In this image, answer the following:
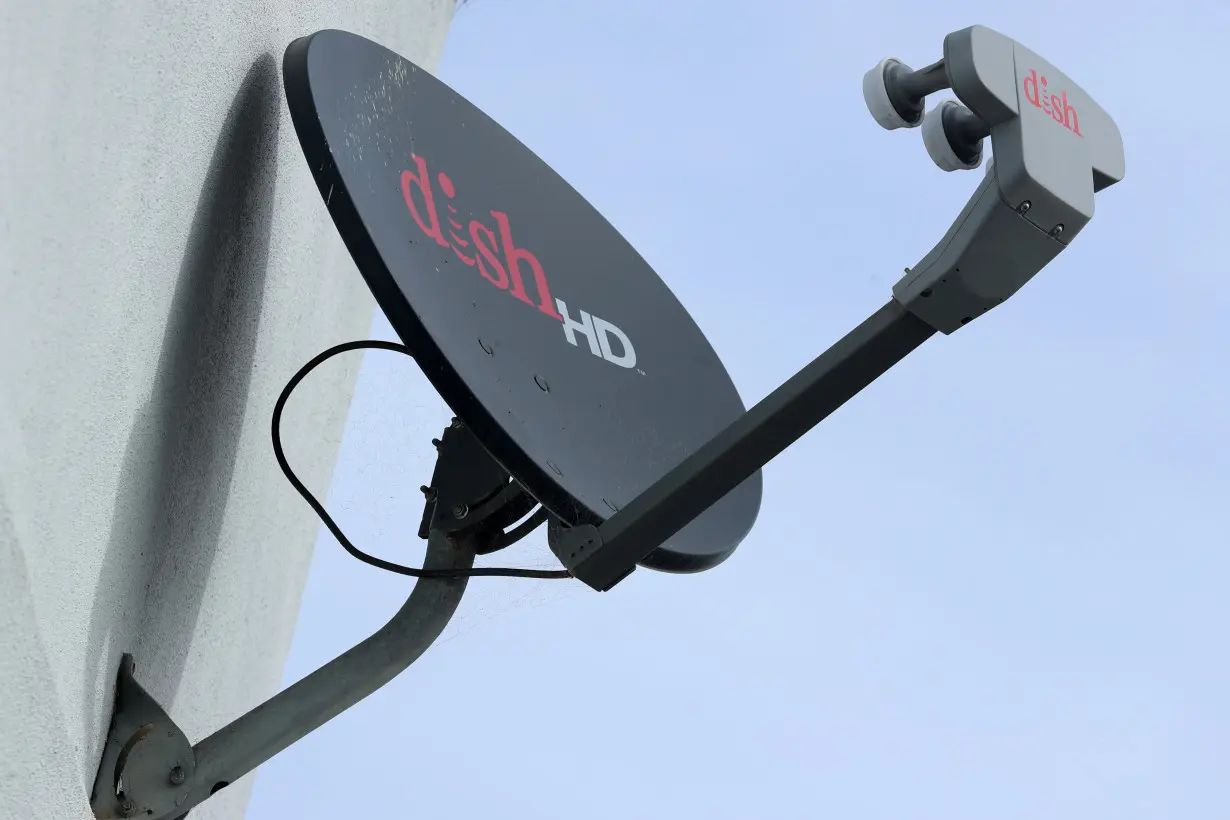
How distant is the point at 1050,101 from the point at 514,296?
67 cm

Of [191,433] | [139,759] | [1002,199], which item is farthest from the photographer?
[191,433]

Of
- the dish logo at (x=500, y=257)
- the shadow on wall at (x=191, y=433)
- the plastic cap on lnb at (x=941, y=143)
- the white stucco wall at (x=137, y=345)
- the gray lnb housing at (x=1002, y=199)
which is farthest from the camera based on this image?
the dish logo at (x=500, y=257)

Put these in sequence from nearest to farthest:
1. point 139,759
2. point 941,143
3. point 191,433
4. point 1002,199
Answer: point 1002,199
point 941,143
point 139,759
point 191,433

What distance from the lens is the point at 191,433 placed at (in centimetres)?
187

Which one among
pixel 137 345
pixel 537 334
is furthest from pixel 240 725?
pixel 537 334

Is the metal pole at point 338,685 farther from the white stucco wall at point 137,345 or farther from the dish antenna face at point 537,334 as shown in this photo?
the white stucco wall at point 137,345

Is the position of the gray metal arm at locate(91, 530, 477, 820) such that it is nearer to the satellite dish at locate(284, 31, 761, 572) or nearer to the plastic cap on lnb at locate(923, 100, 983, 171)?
the satellite dish at locate(284, 31, 761, 572)

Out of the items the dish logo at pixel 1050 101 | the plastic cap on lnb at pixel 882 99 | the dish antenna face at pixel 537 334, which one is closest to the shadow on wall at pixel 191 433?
the dish antenna face at pixel 537 334

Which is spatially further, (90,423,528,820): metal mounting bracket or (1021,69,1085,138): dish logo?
(90,423,528,820): metal mounting bracket

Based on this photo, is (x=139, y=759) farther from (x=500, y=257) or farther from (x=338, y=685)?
(x=500, y=257)

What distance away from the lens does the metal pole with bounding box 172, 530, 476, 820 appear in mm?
1743

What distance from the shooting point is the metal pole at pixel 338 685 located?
174cm

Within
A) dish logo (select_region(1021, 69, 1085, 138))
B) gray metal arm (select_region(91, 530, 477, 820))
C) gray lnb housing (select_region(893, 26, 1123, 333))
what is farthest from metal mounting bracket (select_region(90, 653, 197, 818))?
dish logo (select_region(1021, 69, 1085, 138))

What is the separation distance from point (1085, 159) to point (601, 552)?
0.61 metres
